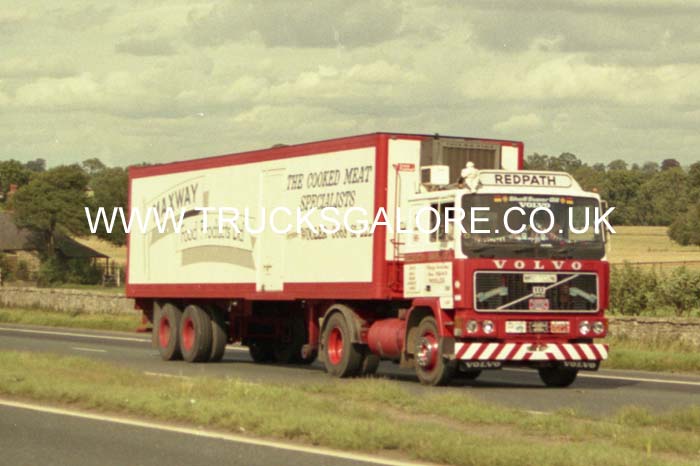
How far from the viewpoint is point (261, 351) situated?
91.6 feet

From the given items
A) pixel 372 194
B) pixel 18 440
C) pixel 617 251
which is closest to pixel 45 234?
pixel 617 251

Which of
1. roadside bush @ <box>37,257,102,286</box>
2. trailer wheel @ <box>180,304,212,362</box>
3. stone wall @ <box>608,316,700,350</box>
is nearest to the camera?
trailer wheel @ <box>180,304,212,362</box>

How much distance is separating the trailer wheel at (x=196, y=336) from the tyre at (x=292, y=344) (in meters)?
1.35

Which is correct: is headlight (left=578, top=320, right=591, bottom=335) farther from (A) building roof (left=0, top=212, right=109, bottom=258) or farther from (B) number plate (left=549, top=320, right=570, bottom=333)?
(A) building roof (left=0, top=212, right=109, bottom=258)

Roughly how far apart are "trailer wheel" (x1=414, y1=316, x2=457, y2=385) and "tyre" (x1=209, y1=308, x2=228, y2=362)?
6.66 m

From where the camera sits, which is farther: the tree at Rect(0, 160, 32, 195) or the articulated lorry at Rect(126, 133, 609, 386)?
the tree at Rect(0, 160, 32, 195)

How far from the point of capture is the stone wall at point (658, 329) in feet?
98.8

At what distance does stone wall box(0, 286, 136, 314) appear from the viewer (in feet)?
171

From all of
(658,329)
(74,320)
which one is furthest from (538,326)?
(74,320)

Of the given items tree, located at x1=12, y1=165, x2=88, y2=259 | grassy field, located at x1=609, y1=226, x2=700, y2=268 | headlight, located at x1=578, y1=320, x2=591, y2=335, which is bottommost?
headlight, located at x1=578, y1=320, x2=591, y2=335

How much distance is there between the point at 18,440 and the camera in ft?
45.1

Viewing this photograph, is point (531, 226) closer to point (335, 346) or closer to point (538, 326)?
point (538, 326)

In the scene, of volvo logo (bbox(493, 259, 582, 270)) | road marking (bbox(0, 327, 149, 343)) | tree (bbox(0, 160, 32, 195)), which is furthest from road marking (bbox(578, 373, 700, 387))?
tree (bbox(0, 160, 32, 195))

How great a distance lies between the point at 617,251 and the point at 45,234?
44872 millimetres
